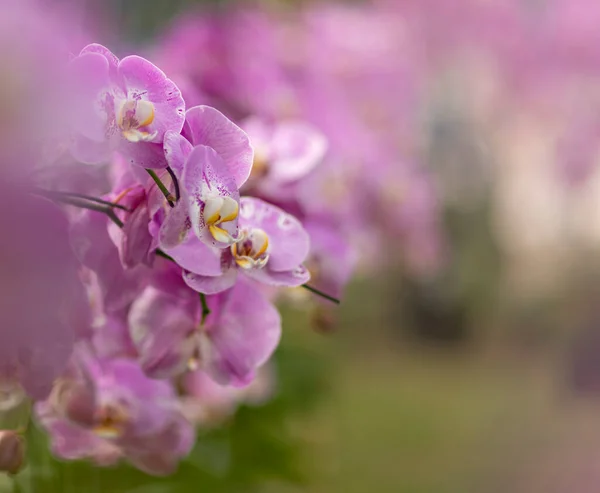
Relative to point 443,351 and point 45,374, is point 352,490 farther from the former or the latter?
point 45,374

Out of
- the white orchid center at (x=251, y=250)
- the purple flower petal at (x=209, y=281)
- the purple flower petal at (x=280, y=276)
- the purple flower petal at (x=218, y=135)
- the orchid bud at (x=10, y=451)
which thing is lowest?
the orchid bud at (x=10, y=451)

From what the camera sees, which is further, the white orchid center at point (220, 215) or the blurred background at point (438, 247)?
the blurred background at point (438, 247)

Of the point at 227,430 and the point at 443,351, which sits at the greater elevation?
the point at 227,430

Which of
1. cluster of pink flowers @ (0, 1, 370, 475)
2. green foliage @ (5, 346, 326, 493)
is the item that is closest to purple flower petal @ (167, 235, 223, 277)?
cluster of pink flowers @ (0, 1, 370, 475)

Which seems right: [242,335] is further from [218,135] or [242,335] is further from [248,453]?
[248,453]

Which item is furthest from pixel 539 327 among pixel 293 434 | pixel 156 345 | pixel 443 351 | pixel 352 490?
pixel 156 345

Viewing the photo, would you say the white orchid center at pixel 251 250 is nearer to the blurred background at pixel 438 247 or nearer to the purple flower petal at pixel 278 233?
the purple flower petal at pixel 278 233

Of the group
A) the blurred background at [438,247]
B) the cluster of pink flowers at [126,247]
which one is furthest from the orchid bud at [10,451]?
the blurred background at [438,247]
